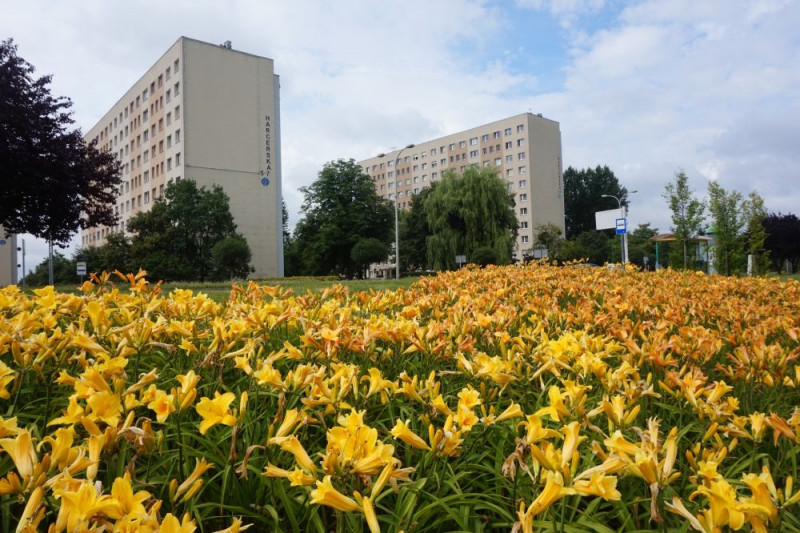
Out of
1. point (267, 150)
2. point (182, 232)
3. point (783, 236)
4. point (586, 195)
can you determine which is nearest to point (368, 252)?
point (182, 232)

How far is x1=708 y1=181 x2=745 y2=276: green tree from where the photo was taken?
17891mm

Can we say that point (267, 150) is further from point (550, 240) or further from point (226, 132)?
point (550, 240)

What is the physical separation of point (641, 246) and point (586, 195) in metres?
14.1

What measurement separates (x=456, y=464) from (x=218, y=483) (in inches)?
28.8

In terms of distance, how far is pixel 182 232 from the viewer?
33.1 meters

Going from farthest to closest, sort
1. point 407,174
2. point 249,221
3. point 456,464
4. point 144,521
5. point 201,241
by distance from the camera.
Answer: point 407,174, point 249,221, point 201,241, point 456,464, point 144,521

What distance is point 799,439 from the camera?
1.41m

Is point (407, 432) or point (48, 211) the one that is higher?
point (48, 211)

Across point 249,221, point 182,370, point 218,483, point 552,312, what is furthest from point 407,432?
point 249,221

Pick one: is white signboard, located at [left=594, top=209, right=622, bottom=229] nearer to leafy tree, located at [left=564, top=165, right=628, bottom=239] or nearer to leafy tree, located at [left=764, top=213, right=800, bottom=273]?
leafy tree, located at [left=764, top=213, right=800, bottom=273]

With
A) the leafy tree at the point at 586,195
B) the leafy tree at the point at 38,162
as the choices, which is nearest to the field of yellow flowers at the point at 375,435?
the leafy tree at the point at 38,162

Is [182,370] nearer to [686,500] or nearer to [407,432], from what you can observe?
[407,432]

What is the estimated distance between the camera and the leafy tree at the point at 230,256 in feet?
101

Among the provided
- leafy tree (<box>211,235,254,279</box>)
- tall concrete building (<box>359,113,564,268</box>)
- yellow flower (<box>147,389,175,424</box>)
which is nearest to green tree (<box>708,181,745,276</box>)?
yellow flower (<box>147,389,175,424</box>)
